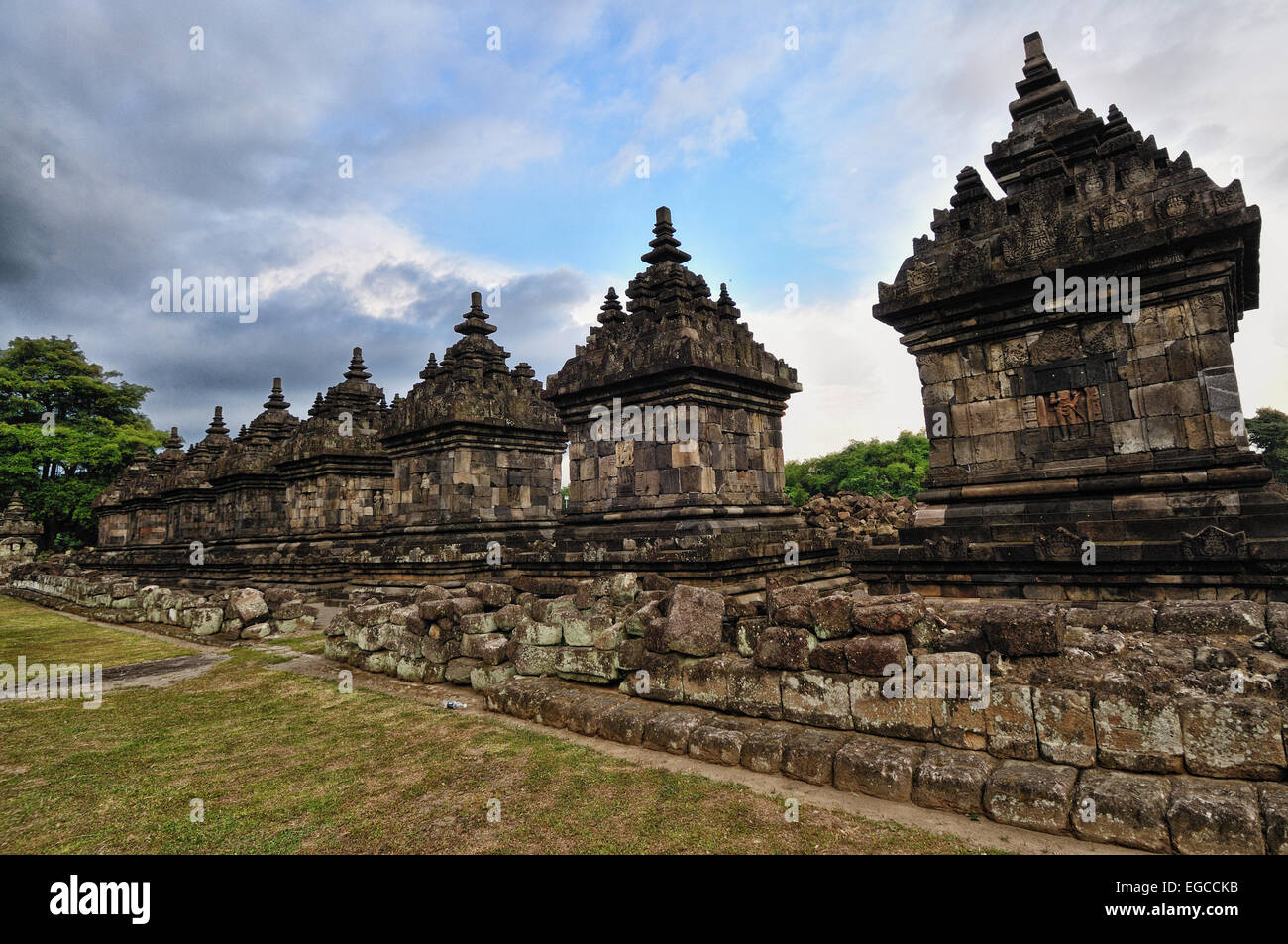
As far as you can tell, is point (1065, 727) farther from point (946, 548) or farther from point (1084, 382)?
point (1084, 382)

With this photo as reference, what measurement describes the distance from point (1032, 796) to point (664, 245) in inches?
355

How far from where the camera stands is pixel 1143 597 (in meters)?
→ 5.64

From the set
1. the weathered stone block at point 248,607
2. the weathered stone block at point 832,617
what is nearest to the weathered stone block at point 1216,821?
the weathered stone block at point 832,617

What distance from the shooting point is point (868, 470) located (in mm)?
45125

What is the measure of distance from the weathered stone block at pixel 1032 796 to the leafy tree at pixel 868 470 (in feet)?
124

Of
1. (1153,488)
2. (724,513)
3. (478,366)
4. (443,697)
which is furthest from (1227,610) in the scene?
(478,366)

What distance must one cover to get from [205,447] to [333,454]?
46.8 ft

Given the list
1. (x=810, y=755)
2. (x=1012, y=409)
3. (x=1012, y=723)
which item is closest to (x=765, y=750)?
(x=810, y=755)

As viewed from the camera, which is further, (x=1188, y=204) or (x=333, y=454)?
(x=333, y=454)

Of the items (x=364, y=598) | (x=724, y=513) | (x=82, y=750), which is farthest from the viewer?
(x=364, y=598)

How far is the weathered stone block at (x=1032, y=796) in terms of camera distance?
10.2ft

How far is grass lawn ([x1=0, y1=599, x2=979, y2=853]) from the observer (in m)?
3.33

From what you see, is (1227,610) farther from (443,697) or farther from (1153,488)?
(443,697)

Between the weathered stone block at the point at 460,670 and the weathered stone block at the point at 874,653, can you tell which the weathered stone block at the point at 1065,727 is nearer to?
the weathered stone block at the point at 874,653
